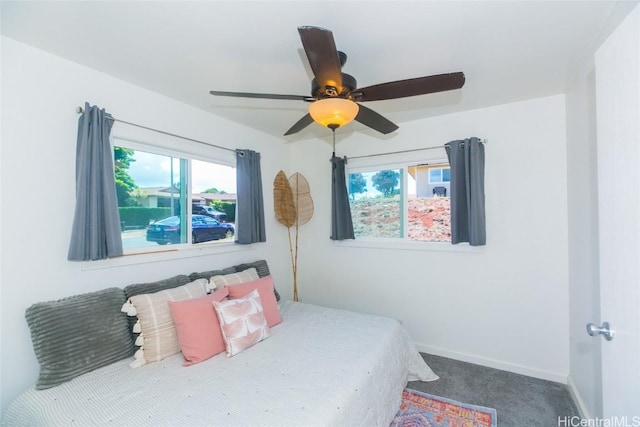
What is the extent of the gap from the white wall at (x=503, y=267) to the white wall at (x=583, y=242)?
12 cm

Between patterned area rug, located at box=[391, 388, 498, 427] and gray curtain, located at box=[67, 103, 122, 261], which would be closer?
gray curtain, located at box=[67, 103, 122, 261]

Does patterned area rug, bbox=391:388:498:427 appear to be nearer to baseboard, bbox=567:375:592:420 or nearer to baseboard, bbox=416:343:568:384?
baseboard, bbox=567:375:592:420

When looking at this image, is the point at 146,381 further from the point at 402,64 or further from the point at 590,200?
the point at 590,200

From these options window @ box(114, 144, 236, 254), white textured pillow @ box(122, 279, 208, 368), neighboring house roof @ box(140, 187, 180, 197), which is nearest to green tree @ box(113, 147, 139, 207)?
window @ box(114, 144, 236, 254)

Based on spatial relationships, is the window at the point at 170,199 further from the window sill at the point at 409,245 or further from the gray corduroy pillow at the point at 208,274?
the window sill at the point at 409,245

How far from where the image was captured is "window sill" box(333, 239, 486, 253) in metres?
2.85

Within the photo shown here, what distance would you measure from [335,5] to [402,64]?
2.48ft

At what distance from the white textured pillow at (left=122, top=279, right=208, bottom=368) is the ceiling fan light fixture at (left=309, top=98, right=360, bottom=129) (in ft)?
5.37

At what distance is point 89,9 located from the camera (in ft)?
4.71

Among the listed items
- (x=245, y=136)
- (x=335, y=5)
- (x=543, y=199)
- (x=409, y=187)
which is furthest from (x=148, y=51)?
(x=543, y=199)

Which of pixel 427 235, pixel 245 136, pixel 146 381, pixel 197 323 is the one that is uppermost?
pixel 245 136

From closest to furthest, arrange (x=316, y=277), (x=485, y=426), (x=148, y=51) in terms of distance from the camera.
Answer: (x=148, y=51) → (x=485, y=426) → (x=316, y=277)

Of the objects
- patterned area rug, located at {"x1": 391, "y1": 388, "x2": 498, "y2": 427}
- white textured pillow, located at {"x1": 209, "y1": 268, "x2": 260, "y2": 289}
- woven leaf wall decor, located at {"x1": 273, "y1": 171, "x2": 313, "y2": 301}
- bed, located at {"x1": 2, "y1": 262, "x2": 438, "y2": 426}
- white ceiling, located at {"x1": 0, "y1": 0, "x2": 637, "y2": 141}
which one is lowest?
patterned area rug, located at {"x1": 391, "y1": 388, "x2": 498, "y2": 427}

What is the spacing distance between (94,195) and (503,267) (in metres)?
3.45
